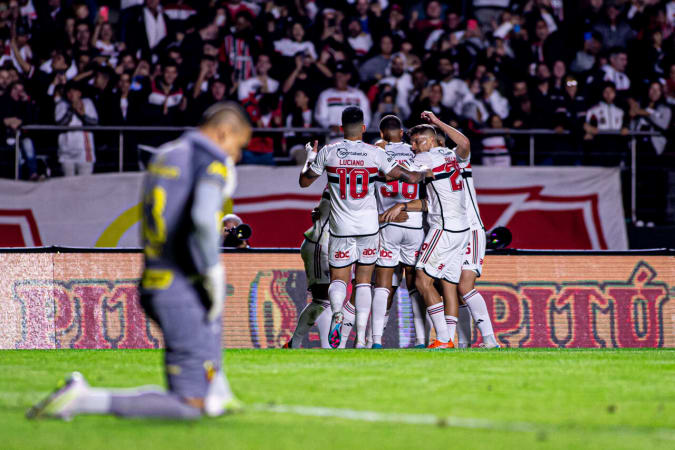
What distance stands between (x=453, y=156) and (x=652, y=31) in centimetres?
960

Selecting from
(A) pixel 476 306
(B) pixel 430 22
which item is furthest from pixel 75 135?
(B) pixel 430 22

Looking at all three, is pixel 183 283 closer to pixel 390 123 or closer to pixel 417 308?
pixel 390 123

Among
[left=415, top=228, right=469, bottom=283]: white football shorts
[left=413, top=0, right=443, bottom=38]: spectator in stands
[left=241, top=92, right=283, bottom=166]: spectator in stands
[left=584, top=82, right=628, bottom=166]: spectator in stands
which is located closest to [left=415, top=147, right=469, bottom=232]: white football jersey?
[left=415, top=228, right=469, bottom=283]: white football shorts

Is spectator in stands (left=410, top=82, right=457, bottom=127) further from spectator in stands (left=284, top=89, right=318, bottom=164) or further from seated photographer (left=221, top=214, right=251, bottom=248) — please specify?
seated photographer (left=221, top=214, right=251, bottom=248)

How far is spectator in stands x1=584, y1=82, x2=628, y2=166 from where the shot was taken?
59.0 feet

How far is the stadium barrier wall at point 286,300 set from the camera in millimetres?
13734

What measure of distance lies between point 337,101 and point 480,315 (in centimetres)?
577

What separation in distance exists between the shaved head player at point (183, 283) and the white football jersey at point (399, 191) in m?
7.15

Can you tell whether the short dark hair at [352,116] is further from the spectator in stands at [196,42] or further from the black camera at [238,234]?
the spectator in stands at [196,42]

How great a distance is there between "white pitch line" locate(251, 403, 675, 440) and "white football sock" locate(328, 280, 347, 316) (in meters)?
5.61

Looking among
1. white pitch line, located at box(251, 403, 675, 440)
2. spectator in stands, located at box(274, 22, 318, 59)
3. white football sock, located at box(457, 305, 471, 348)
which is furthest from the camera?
spectator in stands, located at box(274, 22, 318, 59)

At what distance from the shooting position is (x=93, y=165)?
55.9 ft

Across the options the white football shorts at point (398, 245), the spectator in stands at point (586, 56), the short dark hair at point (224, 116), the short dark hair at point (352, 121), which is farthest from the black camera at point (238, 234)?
the short dark hair at point (224, 116)

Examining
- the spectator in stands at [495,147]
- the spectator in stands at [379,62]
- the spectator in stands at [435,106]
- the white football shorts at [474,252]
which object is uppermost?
the spectator in stands at [379,62]
